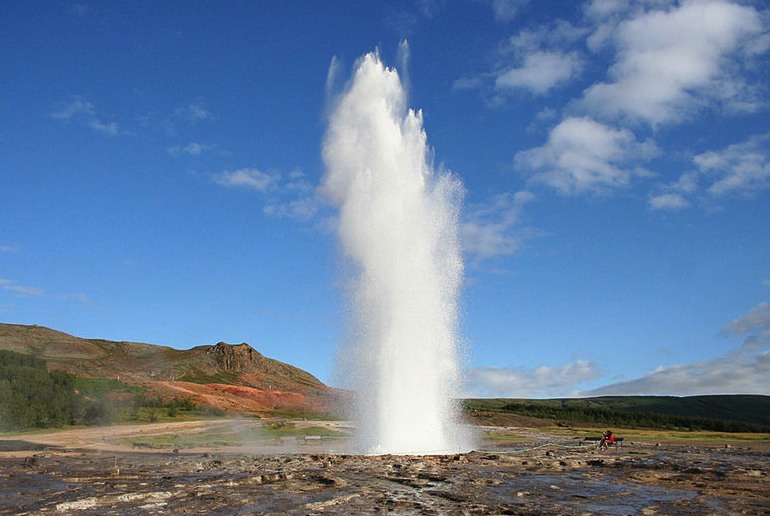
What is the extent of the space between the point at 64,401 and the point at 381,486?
45.8 metres

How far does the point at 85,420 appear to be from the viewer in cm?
4950

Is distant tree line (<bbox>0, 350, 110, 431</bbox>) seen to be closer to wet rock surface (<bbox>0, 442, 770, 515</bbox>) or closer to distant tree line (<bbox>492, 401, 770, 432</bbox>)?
wet rock surface (<bbox>0, 442, 770, 515</bbox>)

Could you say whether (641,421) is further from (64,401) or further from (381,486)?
(381,486)

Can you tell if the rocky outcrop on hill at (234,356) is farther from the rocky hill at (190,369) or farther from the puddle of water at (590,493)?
the puddle of water at (590,493)

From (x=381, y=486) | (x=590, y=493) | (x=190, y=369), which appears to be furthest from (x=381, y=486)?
(x=190, y=369)

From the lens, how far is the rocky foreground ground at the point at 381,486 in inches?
539

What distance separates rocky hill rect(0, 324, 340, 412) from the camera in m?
84.6

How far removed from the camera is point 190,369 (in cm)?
11144

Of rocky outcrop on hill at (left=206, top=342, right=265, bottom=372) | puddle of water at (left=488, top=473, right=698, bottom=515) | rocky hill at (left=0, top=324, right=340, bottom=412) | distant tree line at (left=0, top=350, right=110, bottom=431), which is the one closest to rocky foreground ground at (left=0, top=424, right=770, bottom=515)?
puddle of water at (left=488, top=473, right=698, bottom=515)

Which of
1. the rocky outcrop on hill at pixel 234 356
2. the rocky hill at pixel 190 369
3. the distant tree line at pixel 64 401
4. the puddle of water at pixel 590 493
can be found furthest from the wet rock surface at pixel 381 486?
the rocky outcrop on hill at pixel 234 356

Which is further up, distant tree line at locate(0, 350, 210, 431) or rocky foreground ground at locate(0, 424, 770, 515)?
distant tree line at locate(0, 350, 210, 431)

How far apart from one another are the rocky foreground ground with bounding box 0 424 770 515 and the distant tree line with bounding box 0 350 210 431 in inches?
926

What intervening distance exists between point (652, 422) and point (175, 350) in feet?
310

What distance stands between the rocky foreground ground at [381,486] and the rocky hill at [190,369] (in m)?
55.3
